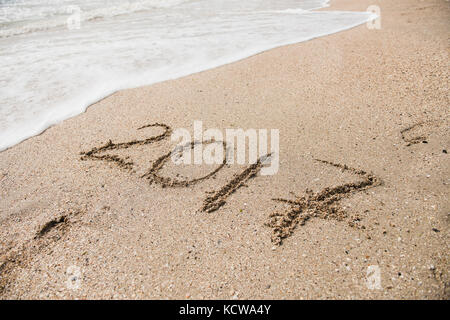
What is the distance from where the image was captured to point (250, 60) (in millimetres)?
4453

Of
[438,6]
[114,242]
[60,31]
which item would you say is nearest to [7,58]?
[60,31]

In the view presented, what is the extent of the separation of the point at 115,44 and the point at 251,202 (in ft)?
15.7

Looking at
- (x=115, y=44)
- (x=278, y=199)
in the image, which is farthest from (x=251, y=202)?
(x=115, y=44)

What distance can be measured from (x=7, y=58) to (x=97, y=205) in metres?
4.51

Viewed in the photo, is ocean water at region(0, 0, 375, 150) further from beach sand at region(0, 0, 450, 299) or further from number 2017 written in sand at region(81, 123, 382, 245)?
number 2017 written in sand at region(81, 123, 382, 245)

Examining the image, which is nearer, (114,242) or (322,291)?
(322,291)

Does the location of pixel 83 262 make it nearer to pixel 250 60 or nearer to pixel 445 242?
pixel 445 242

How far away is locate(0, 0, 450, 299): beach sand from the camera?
168cm

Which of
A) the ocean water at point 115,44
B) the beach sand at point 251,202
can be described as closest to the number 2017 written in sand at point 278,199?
the beach sand at point 251,202

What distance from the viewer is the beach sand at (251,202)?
168 cm

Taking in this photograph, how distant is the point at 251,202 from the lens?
214cm

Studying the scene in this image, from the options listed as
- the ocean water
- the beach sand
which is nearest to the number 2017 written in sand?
the beach sand

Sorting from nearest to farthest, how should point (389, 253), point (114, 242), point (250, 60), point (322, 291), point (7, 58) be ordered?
1. point (322, 291)
2. point (389, 253)
3. point (114, 242)
4. point (250, 60)
5. point (7, 58)

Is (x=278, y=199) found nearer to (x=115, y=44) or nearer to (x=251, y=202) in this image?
(x=251, y=202)
